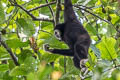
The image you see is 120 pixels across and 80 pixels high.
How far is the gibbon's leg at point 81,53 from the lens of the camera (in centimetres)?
394

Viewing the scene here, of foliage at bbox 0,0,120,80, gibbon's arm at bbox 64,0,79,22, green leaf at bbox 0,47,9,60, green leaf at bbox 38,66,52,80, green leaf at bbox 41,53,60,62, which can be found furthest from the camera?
green leaf at bbox 0,47,9,60

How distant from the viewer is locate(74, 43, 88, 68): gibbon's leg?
3937 millimetres

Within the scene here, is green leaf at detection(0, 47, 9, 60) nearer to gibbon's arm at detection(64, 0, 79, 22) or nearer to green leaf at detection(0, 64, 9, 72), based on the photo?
green leaf at detection(0, 64, 9, 72)

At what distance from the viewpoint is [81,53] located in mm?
4027

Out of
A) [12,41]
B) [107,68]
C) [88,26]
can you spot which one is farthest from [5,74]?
[107,68]

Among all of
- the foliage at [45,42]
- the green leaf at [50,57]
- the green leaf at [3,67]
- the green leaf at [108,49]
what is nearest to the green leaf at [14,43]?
the foliage at [45,42]

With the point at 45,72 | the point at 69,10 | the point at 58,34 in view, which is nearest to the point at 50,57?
the point at 58,34

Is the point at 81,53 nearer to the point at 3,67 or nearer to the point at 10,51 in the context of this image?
the point at 10,51

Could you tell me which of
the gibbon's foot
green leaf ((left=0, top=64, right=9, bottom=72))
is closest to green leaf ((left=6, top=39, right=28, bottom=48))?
green leaf ((left=0, top=64, right=9, bottom=72))

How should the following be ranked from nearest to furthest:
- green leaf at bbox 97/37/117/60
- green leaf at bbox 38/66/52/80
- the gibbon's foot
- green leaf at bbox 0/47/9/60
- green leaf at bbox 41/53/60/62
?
green leaf at bbox 38/66/52/80 → green leaf at bbox 97/37/117/60 → the gibbon's foot → green leaf at bbox 41/53/60/62 → green leaf at bbox 0/47/9/60

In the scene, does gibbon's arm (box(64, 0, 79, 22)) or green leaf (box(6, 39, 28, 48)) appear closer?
gibbon's arm (box(64, 0, 79, 22))

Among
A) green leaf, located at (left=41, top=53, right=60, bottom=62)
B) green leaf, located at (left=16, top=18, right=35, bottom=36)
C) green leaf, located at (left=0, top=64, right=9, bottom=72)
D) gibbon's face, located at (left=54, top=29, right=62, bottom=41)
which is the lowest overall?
green leaf, located at (left=0, top=64, right=9, bottom=72)

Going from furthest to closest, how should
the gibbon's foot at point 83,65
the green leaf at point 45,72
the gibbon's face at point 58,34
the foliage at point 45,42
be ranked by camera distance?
the gibbon's face at point 58,34
the gibbon's foot at point 83,65
the foliage at point 45,42
the green leaf at point 45,72

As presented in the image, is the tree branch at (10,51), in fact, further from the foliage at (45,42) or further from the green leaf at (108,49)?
the green leaf at (108,49)
